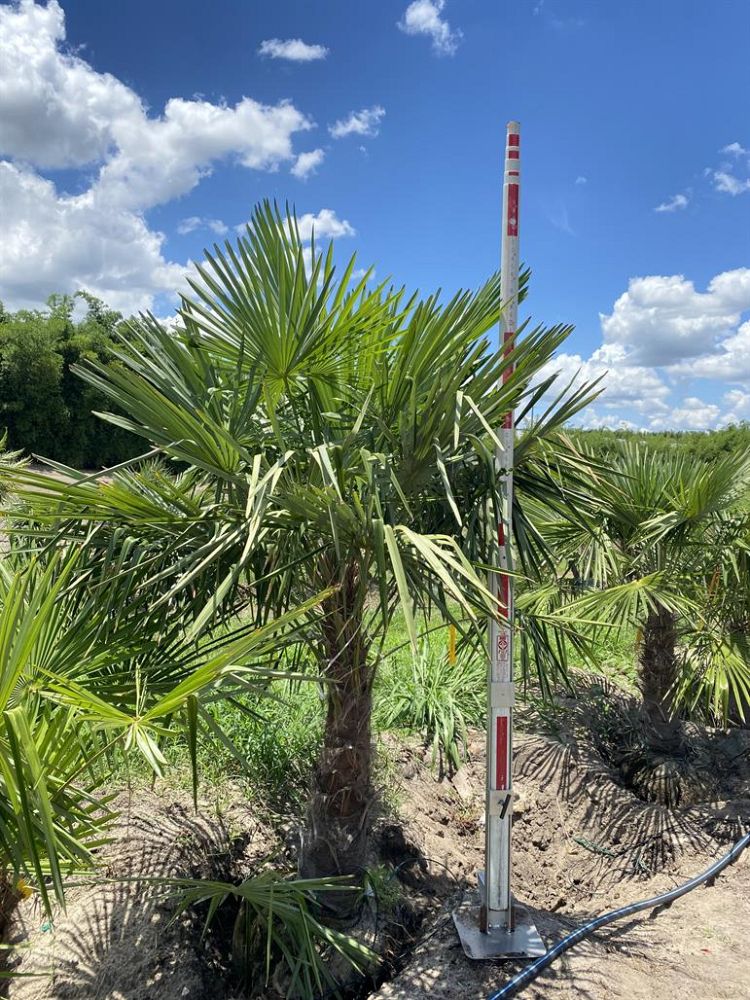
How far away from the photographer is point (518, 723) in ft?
16.7

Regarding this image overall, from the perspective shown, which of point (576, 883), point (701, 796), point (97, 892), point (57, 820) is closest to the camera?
point (57, 820)

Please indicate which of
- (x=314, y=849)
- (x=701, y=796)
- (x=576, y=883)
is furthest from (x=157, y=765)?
(x=701, y=796)

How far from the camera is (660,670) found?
4531 millimetres

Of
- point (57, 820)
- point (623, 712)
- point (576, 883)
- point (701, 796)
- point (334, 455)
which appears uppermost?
point (334, 455)

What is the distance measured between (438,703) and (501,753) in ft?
7.60

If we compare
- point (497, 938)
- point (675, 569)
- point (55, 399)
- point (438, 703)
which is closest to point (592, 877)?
point (497, 938)

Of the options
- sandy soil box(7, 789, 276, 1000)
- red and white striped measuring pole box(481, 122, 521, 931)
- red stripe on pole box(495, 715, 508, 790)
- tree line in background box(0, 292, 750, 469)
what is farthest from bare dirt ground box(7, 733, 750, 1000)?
tree line in background box(0, 292, 750, 469)

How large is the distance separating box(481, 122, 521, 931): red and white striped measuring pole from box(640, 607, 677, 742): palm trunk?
2.14 metres

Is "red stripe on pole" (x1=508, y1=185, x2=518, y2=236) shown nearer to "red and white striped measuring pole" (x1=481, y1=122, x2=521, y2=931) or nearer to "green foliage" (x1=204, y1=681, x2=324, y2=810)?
"red and white striped measuring pole" (x1=481, y1=122, x2=521, y2=931)

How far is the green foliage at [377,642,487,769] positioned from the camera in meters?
4.75

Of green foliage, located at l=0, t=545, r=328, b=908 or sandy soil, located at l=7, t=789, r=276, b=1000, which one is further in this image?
sandy soil, located at l=7, t=789, r=276, b=1000

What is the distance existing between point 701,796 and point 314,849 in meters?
2.79

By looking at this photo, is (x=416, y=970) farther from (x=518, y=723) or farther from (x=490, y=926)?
(x=518, y=723)

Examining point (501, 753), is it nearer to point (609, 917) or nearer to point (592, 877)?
point (609, 917)
